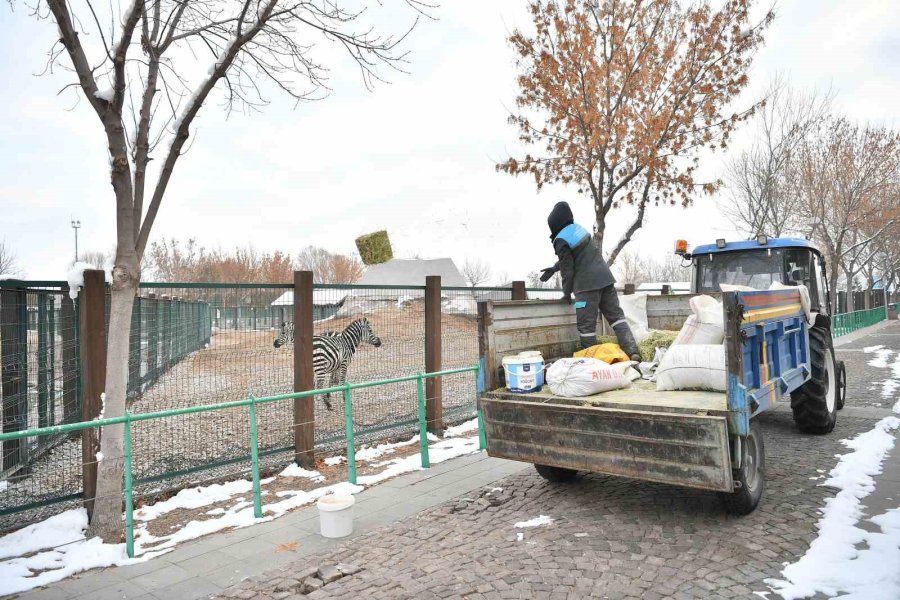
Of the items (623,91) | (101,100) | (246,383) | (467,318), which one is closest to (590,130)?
(623,91)

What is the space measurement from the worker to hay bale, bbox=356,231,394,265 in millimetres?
22034

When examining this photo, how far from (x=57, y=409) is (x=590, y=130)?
397 inches

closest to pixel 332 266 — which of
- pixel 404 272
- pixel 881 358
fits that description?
pixel 404 272

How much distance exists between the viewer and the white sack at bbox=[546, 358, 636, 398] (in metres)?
4.86

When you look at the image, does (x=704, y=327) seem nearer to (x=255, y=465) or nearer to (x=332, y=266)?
(x=255, y=465)

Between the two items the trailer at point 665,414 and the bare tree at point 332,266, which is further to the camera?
the bare tree at point 332,266

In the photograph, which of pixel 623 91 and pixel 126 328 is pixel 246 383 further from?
pixel 623 91

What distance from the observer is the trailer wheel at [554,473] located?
581 cm

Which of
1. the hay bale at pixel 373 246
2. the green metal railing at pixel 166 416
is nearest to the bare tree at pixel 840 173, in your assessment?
the hay bale at pixel 373 246

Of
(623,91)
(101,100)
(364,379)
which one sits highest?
(623,91)

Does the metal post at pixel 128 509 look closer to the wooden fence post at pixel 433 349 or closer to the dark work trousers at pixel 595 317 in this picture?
the dark work trousers at pixel 595 317

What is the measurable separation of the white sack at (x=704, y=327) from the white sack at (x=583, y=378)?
2.11 feet

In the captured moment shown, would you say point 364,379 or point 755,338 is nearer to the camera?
point 755,338

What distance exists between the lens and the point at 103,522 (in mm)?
4844
